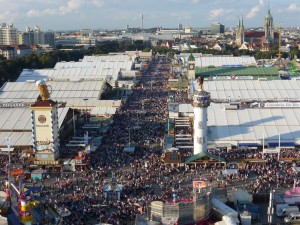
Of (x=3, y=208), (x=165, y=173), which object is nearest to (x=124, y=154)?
(x=165, y=173)

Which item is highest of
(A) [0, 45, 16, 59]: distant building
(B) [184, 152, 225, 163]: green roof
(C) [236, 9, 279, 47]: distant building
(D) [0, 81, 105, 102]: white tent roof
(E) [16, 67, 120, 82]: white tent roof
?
(C) [236, 9, 279, 47]: distant building

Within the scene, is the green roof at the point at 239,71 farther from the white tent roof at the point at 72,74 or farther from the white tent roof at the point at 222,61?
the white tent roof at the point at 72,74

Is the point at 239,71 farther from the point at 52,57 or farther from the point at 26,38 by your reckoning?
the point at 26,38

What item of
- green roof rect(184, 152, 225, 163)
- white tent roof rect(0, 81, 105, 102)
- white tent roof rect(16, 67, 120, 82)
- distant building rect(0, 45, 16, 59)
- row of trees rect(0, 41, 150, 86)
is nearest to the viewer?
green roof rect(184, 152, 225, 163)

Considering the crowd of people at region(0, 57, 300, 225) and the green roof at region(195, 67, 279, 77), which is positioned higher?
the green roof at region(195, 67, 279, 77)

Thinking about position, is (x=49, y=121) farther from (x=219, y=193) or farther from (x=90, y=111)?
(x=90, y=111)

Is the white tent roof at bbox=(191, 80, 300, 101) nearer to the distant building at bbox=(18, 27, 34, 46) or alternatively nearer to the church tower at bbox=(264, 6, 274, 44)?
the church tower at bbox=(264, 6, 274, 44)

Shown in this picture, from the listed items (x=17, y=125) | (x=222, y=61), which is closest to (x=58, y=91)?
(x=17, y=125)

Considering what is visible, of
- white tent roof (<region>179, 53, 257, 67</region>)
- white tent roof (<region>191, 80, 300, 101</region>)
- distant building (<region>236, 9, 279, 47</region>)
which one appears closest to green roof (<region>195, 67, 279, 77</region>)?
white tent roof (<region>179, 53, 257, 67</region>)
